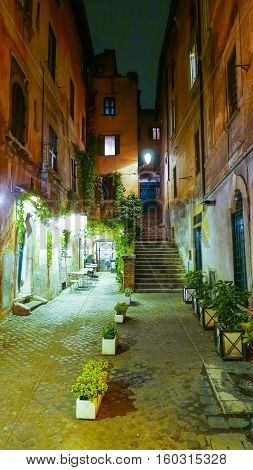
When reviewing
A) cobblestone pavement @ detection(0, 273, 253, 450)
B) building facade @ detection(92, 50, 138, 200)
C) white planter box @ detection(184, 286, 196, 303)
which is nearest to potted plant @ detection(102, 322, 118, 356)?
cobblestone pavement @ detection(0, 273, 253, 450)

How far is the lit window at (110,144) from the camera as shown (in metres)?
24.3

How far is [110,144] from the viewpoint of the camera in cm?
2438

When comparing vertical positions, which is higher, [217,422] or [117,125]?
[117,125]

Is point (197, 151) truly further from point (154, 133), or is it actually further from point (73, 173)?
point (154, 133)

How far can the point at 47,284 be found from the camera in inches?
480

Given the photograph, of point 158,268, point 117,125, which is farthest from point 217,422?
point 117,125

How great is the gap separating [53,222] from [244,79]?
893 cm

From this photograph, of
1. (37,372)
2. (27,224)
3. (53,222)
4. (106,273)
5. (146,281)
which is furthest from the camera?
(106,273)

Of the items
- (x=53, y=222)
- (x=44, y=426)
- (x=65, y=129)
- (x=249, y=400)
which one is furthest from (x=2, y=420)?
(x=65, y=129)

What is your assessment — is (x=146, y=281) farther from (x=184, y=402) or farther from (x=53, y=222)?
(x=184, y=402)

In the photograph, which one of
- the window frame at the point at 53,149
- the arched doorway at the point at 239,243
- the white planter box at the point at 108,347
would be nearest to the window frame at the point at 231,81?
the arched doorway at the point at 239,243

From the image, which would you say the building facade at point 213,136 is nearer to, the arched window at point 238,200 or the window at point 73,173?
the arched window at point 238,200

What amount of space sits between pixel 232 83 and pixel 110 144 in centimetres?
1625

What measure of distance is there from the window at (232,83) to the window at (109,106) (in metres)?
16.7
